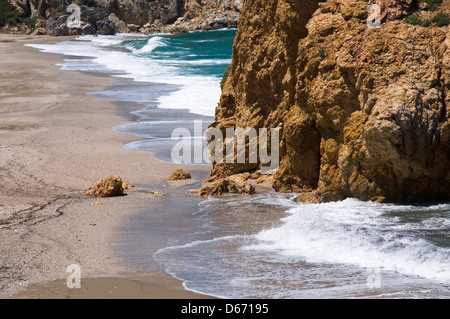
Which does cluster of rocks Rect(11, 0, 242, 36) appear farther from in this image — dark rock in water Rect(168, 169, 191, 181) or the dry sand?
dark rock in water Rect(168, 169, 191, 181)

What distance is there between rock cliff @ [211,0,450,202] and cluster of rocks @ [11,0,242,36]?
6437cm

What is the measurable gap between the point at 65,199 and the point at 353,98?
498 cm

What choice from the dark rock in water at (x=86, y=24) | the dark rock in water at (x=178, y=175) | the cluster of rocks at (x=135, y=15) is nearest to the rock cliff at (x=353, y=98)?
the dark rock in water at (x=178, y=175)

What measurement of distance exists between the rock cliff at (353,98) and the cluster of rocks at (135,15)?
64.4 m

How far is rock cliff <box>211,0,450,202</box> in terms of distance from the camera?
8.40 metres

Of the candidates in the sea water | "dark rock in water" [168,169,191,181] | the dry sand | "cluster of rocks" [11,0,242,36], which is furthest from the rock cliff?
"cluster of rocks" [11,0,242,36]

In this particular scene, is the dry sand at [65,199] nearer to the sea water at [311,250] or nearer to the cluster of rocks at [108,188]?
the cluster of rocks at [108,188]

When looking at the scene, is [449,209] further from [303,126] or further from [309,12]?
[309,12]

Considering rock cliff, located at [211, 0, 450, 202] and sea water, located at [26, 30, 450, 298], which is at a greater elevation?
rock cliff, located at [211, 0, 450, 202]

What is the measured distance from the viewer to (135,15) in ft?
277

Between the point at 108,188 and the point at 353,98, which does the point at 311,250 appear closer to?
the point at 353,98

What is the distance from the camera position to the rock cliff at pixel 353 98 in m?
8.40

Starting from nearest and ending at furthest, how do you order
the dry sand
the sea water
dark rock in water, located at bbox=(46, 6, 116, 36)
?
the sea water
the dry sand
dark rock in water, located at bbox=(46, 6, 116, 36)
